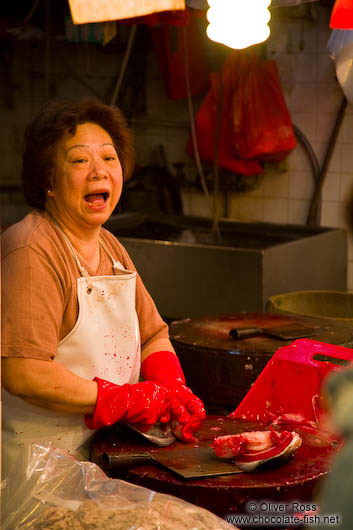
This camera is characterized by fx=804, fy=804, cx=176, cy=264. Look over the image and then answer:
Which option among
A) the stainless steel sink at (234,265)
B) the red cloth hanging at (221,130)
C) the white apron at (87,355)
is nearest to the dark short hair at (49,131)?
the white apron at (87,355)

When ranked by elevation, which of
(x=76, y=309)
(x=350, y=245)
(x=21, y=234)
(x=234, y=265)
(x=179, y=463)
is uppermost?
(x=21, y=234)

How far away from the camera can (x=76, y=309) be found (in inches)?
100

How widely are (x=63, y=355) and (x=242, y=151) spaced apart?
3.80 metres

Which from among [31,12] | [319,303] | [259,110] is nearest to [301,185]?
[259,110]

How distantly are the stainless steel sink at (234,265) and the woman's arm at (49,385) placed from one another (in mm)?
2576

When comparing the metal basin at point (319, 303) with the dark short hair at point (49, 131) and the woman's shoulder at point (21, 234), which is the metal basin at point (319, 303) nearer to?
the dark short hair at point (49, 131)

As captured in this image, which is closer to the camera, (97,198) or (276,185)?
(97,198)

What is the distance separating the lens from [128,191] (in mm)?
7051

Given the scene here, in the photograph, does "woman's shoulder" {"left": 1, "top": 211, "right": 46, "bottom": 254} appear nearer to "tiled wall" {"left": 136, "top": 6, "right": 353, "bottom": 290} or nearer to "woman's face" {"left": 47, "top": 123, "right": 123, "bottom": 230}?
"woman's face" {"left": 47, "top": 123, "right": 123, "bottom": 230}

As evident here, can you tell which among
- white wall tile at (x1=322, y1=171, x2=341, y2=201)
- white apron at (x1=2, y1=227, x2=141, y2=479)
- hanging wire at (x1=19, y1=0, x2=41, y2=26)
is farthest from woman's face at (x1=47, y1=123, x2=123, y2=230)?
hanging wire at (x1=19, y1=0, x2=41, y2=26)

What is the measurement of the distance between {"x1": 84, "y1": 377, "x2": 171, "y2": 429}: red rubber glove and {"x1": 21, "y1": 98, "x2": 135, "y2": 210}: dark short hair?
712mm

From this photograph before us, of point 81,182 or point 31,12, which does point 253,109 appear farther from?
point 81,182

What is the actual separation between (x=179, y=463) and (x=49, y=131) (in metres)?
1.16

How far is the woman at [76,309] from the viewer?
93.5 inches
